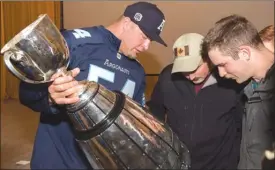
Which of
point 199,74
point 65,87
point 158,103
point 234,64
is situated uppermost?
point 65,87

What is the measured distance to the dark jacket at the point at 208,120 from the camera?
62.1 inches

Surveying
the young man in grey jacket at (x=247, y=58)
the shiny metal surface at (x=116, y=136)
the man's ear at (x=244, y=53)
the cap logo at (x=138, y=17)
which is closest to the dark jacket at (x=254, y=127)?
the young man in grey jacket at (x=247, y=58)

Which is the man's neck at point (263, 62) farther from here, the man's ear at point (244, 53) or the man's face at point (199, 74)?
the man's face at point (199, 74)

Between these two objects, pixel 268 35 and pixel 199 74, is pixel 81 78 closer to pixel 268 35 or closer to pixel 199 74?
pixel 199 74

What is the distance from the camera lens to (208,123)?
1.58 meters

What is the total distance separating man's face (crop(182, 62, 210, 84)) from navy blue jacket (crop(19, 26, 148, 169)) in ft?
1.12

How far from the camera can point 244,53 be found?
49.7 inches

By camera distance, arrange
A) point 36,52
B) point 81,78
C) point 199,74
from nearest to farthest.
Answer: point 36,52 < point 81,78 < point 199,74

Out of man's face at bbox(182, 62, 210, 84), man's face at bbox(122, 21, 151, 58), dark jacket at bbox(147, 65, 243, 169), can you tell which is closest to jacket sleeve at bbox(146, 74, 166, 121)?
dark jacket at bbox(147, 65, 243, 169)

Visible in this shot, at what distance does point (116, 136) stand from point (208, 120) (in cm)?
105

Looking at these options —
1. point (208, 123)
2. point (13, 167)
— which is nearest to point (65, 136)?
point (208, 123)

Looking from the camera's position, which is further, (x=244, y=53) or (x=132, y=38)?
(x=132, y=38)

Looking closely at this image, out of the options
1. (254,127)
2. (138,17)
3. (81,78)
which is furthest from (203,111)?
(81,78)

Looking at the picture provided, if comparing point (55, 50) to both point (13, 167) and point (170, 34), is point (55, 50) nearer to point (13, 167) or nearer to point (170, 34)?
point (13, 167)
